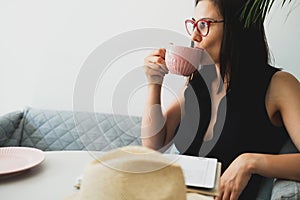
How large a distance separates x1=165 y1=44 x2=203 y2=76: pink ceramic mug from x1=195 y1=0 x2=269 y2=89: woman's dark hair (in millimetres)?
182

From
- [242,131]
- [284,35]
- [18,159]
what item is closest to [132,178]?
[18,159]

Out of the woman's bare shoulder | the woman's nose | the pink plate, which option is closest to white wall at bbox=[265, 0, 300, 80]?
the woman's bare shoulder

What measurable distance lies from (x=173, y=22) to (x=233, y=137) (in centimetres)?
75

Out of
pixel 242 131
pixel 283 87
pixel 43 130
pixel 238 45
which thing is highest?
pixel 238 45

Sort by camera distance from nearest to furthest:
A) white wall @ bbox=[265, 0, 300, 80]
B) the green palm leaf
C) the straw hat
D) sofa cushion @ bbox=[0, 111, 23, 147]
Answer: the straw hat < the green palm leaf < white wall @ bbox=[265, 0, 300, 80] < sofa cushion @ bbox=[0, 111, 23, 147]

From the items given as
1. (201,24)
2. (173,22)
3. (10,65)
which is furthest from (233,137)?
(10,65)

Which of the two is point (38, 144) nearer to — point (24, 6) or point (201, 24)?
point (24, 6)

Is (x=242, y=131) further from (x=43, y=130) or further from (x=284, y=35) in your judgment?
(x=43, y=130)

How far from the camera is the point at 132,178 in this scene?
49 centimetres

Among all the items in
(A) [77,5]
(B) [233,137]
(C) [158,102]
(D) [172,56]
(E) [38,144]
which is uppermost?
(A) [77,5]

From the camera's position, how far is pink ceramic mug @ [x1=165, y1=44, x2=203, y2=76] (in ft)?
3.05

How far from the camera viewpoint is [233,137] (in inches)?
44.8

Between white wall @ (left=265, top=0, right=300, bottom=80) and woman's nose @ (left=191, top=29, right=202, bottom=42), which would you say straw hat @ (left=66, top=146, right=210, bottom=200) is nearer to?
woman's nose @ (left=191, top=29, right=202, bottom=42)

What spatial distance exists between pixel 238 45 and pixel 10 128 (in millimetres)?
1162
